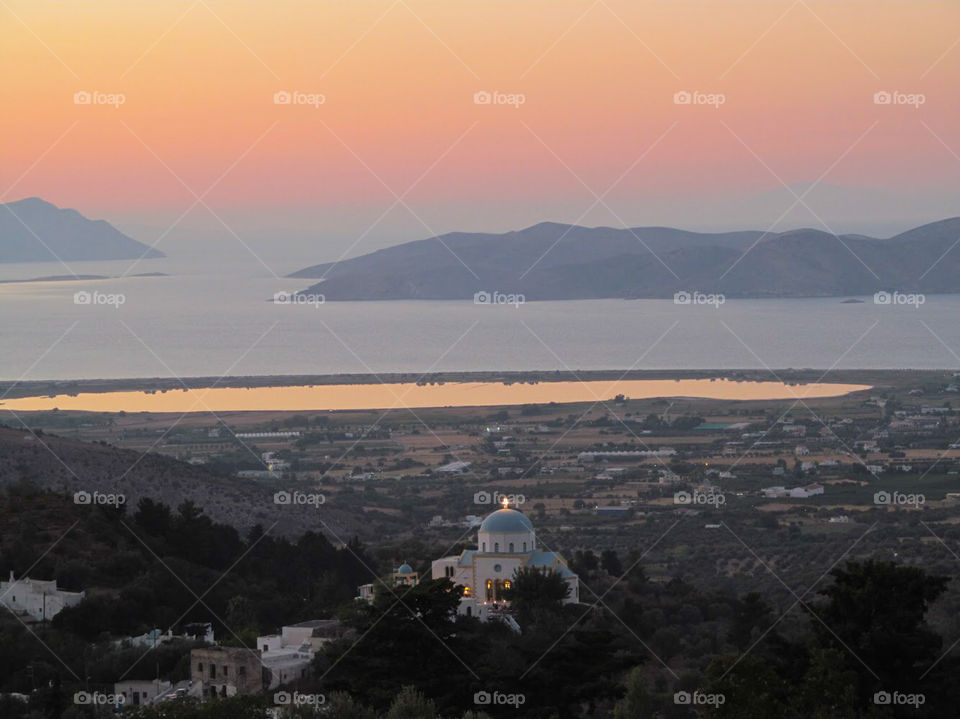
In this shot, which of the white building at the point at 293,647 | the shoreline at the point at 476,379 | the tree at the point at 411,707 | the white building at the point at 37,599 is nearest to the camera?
the tree at the point at 411,707

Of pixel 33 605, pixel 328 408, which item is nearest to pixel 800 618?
pixel 33 605

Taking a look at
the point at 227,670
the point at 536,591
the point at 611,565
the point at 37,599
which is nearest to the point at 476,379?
the point at 611,565

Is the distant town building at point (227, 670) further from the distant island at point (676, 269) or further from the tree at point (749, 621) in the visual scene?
the distant island at point (676, 269)

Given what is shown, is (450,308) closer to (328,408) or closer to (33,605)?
(328,408)

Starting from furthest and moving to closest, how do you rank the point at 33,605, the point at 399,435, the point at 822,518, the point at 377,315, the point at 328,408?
the point at 377,315 → the point at 328,408 → the point at 399,435 → the point at 822,518 → the point at 33,605

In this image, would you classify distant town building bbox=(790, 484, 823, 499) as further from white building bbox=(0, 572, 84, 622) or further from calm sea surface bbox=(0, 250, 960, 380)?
calm sea surface bbox=(0, 250, 960, 380)

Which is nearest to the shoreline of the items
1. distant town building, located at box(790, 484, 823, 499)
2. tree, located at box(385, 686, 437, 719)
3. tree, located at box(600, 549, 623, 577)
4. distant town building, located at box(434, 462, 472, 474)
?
distant town building, located at box(434, 462, 472, 474)

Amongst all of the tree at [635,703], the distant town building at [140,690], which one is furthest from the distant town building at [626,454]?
the tree at [635,703]
